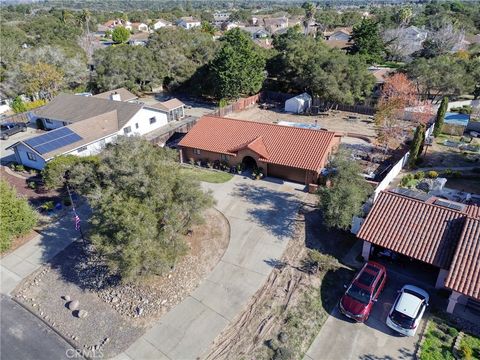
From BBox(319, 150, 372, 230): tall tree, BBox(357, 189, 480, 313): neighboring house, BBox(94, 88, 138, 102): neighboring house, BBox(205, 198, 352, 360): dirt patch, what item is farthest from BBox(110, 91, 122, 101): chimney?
BBox(357, 189, 480, 313): neighboring house

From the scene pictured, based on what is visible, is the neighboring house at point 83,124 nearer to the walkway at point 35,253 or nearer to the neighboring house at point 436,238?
the walkway at point 35,253

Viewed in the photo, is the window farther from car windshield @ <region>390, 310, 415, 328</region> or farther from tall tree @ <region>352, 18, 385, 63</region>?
tall tree @ <region>352, 18, 385, 63</region>

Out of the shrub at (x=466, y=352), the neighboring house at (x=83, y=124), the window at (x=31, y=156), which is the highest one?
the neighboring house at (x=83, y=124)

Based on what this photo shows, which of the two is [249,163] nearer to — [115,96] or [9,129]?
[115,96]

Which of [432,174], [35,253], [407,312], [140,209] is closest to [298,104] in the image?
[432,174]

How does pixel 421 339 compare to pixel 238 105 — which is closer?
pixel 421 339

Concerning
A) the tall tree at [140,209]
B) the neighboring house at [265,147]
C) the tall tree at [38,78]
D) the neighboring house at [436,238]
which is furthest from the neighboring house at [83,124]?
the neighboring house at [436,238]

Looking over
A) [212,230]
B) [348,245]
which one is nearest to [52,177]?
[212,230]
